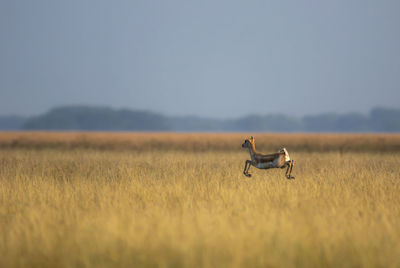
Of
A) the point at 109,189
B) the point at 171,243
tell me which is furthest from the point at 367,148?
the point at 171,243

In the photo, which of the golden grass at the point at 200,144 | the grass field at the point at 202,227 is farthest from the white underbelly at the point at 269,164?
the golden grass at the point at 200,144

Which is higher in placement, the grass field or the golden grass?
the golden grass

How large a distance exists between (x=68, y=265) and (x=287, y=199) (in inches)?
224

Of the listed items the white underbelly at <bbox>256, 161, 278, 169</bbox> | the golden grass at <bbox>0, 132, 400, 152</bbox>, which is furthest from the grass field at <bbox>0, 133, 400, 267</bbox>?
the golden grass at <bbox>0, 132, 400, 152</bbox>

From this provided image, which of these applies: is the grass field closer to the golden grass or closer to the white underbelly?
the white underbelly

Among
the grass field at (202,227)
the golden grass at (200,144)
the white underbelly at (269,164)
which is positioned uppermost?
the white underbelly at (269,164)

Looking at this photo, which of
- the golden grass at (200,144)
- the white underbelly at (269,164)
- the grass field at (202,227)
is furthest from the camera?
the golden grass at (200,144)

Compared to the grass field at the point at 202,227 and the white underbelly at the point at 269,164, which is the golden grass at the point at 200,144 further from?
the white underbelly at the point at 269,164

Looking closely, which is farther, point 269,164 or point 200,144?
point 200,144

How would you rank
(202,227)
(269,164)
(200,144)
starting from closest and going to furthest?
(202,227), (269,164), (200,144)

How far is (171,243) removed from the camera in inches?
235

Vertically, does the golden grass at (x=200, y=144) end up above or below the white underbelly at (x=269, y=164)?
below

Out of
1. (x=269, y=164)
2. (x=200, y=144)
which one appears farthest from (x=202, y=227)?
(x=200, y=144)

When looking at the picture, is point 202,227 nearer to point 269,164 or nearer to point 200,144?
point 269,164
